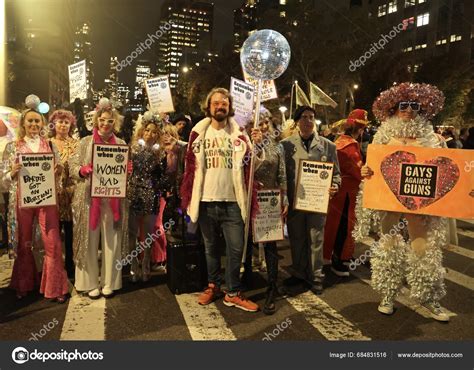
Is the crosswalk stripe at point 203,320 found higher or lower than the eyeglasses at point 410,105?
lower

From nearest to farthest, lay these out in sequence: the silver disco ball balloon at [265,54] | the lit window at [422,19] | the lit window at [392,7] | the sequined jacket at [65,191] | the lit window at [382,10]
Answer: the silver disco ball balloon at [265,54], the sequined jacket at [65,191], the lit window at [422,19], the lit window at [392,7], the lit window at [382,10]

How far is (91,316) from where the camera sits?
14.8 feet

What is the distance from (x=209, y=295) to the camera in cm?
497

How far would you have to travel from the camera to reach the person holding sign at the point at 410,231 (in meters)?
4.42

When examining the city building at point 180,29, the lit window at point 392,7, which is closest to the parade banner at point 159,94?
the lit window at point 392,7

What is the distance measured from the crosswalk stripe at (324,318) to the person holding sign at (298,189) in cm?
32

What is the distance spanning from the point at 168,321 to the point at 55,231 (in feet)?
5.44

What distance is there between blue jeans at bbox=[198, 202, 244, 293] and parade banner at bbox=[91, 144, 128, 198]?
3.15 feet

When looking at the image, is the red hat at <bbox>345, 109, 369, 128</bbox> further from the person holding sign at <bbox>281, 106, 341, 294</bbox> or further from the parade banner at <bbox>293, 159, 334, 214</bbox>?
the parade banner at <bbox>293, 159, 334, 214</bbox>

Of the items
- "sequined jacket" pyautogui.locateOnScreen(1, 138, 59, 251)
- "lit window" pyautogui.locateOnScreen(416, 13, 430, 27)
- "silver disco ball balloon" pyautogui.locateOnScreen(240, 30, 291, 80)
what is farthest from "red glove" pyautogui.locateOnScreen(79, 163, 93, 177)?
"lit window" pyautogui.locateOnScreen(416, 13, 430, 27)

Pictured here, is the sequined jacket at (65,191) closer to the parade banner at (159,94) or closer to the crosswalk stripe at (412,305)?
the parade banner at (159,94)

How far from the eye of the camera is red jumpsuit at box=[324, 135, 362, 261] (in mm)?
6082

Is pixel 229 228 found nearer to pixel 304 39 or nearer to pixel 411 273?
pixel 411 273

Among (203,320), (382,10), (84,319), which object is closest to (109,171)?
(84,319)
